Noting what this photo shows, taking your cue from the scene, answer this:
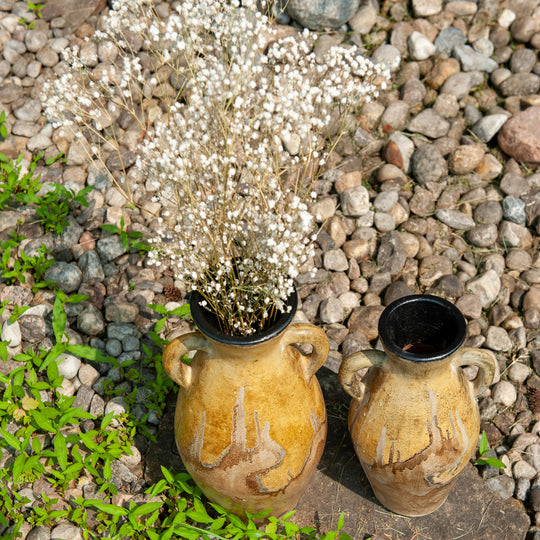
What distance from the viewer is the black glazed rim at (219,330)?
6.81ft

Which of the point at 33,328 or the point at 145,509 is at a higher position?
the point at 145,509

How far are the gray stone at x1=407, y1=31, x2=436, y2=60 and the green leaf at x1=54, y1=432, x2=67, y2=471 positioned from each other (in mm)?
3521

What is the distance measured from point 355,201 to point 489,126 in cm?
114

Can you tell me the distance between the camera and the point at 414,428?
7.64 feet

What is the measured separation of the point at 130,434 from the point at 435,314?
1529 mm

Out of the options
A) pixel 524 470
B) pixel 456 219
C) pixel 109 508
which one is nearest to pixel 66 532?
pixel 109 508

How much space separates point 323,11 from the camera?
4625 mm

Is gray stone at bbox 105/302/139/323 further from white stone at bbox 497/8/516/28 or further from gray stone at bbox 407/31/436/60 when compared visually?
white stone at bbox 497/8/516/28

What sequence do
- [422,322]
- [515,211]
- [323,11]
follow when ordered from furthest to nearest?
[323,11] → [515,211] → [422,322]

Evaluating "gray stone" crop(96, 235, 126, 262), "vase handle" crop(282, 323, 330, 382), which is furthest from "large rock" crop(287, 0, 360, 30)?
"vase handle" crop(282, 323, 330, 382)

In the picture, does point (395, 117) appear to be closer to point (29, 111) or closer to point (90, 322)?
point (90, 322)

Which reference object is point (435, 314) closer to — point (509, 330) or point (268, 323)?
point (268, 323)

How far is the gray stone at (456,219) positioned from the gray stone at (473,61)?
129 centimetres

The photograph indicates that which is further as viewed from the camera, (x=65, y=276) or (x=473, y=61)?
(x=473, y=61)
